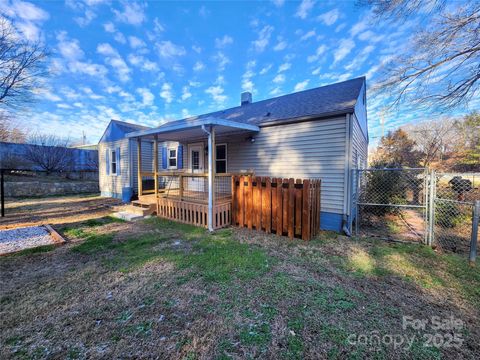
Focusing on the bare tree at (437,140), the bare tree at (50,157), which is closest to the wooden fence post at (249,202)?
the bare tree at (437,140)

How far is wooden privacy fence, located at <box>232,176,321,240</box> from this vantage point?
16.4 feet

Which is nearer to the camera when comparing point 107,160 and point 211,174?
point 211,174

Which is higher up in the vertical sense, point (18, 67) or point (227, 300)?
point (18, 67)

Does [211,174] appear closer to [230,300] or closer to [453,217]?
[230,300]

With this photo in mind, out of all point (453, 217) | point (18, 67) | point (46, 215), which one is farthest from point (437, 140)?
point (18, 67)

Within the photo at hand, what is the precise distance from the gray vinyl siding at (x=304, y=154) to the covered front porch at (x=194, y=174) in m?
0.65

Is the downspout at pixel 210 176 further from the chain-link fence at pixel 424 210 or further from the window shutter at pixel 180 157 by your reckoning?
the window shutter at pixel 180 157

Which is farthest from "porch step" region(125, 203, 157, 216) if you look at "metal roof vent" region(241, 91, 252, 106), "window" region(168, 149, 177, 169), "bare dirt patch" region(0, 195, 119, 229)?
"metal roof vent" region(241, 91, 252, 106)

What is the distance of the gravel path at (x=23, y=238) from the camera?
4.32 m

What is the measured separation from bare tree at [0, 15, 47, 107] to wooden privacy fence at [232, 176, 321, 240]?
43.3ft

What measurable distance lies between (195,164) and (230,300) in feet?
24.9

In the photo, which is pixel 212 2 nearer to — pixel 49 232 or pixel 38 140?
pixel 49 232

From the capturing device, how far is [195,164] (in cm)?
952

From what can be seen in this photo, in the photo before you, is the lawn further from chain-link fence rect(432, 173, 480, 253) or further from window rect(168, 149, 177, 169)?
window rect(168, 149, 177, 169)
